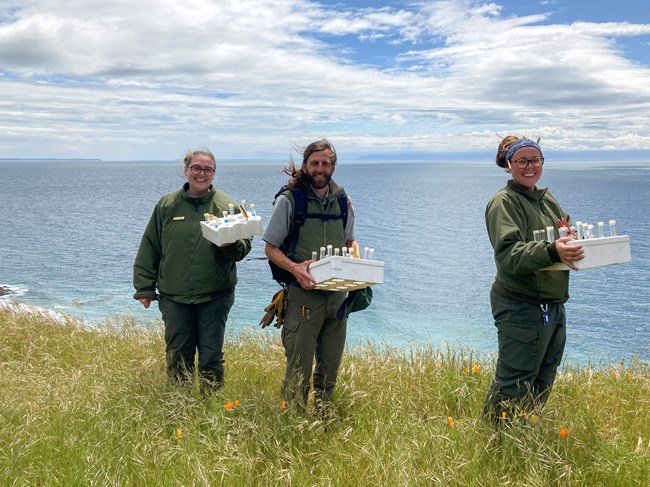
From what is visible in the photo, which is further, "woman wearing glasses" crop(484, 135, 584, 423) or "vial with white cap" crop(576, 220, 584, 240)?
"woman wearing glasses" crop(484, 135, 584, 423)

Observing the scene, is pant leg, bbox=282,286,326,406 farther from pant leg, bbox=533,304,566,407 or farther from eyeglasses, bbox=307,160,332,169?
pant leg, bbox=533,304,566,407

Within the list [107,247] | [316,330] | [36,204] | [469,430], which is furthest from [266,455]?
[36,204]

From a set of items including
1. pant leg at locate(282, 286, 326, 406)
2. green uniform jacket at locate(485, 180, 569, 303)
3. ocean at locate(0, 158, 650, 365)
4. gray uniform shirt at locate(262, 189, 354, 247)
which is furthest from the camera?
ocean at locate(0, 158, 650, 365)

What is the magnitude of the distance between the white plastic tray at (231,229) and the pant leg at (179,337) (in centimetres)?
81

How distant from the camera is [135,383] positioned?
17.9 ft

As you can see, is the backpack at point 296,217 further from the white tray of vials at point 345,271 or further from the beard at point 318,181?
the white tray of vials at point 345,271

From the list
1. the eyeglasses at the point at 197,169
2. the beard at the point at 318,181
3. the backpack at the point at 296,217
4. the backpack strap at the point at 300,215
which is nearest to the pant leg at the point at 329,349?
the backpack at the point at 296,217

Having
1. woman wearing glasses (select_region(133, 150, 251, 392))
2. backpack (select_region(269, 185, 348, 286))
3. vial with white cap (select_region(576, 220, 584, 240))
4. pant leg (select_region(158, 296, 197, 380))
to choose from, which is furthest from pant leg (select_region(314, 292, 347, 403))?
vial with white cap (select_region(576, 220, 584, 240))

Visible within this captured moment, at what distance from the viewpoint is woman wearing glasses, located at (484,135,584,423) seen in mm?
4215

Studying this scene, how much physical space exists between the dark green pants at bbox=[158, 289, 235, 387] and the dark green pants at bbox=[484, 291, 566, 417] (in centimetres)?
255

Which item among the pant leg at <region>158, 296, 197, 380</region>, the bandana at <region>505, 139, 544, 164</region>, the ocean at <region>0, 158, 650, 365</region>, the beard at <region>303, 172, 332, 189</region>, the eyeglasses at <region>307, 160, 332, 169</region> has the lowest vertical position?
the ocean at <region>0, 158, 650, 365</region>

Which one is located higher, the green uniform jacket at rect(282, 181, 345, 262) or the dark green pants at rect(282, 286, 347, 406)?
the green uniform jacket at rect(282, 181, 345, 262)

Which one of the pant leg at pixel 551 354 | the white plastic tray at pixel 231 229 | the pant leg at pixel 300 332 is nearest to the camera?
the pant leg at pixel 551 354

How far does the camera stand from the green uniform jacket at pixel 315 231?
4730 mm
